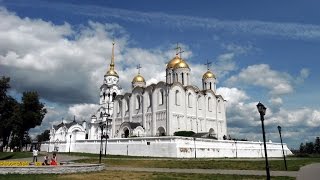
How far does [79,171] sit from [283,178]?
1431cm

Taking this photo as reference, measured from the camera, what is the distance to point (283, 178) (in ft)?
67.8

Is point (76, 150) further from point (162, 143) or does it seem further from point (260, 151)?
point (260, 151)

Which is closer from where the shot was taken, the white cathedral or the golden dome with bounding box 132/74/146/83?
the white cathedral

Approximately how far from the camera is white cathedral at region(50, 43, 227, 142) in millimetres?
63781

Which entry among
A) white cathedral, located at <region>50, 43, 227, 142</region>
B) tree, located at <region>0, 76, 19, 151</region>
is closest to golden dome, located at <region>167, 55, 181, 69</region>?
white cathedral, located at <region>50, 43, 227, 142</region>

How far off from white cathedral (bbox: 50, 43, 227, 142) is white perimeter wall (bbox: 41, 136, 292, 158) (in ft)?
11.8

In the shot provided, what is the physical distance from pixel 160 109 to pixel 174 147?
1654 centimetres

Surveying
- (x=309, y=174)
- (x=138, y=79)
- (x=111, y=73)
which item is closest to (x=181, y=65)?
(x=138, y=79)

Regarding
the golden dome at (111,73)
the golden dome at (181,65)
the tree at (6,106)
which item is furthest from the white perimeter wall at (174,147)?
A: the golden dome at (111,73)

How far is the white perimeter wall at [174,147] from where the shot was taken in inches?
1937

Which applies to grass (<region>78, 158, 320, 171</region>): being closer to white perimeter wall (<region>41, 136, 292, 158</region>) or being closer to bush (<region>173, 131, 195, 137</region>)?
white perimeter wall (<region>41, 136, 292, 158</region>)

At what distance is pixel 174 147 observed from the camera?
1905 inches

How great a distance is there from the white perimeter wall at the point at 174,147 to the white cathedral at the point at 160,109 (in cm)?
360

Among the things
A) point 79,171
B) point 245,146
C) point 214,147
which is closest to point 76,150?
point 214,147
